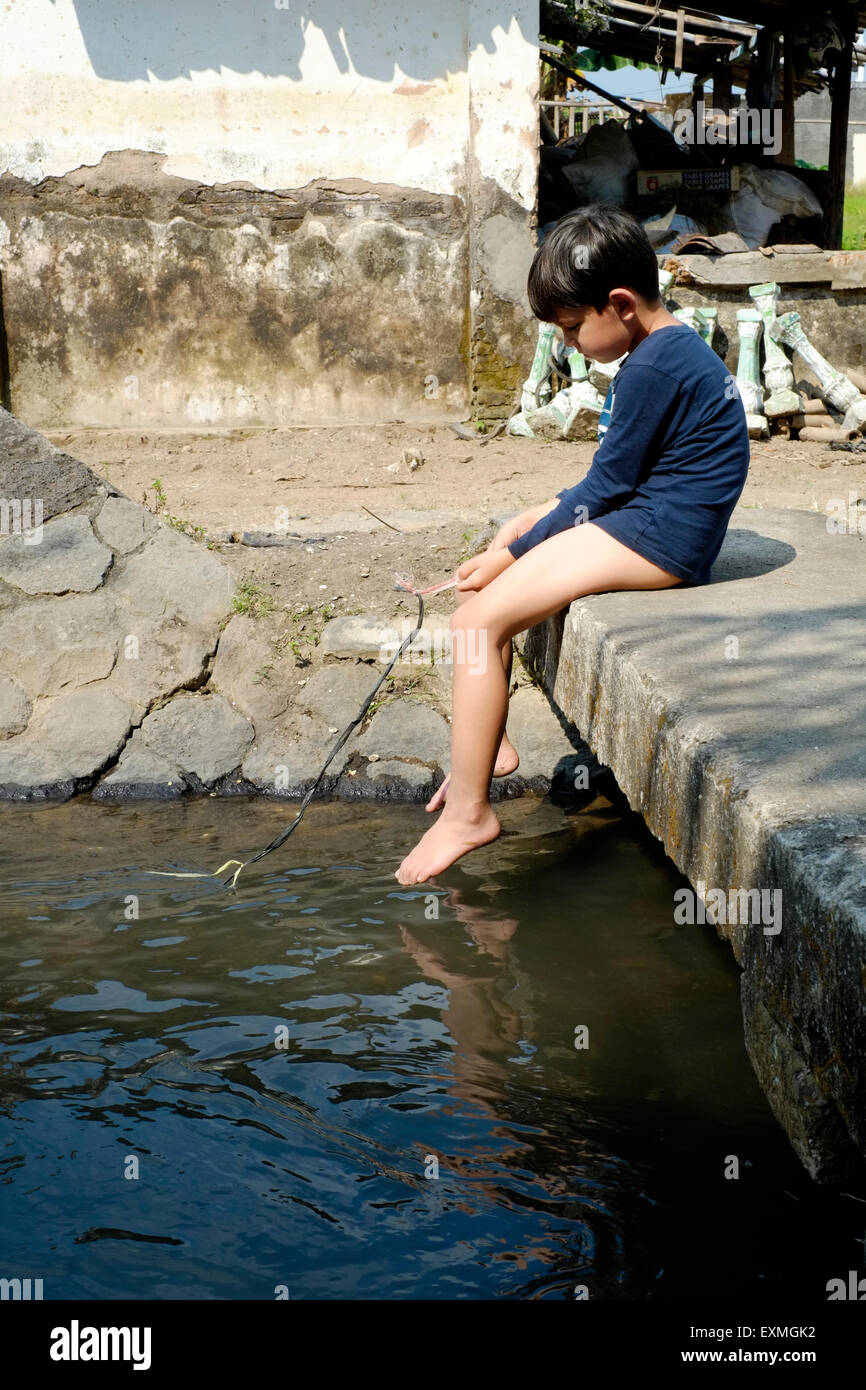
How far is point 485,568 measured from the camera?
3188mm

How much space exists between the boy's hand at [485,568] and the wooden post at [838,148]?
7.54 meters

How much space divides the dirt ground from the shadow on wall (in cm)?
213

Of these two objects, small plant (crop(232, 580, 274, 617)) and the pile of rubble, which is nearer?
small plant (crop(232, 580, 274, 617))

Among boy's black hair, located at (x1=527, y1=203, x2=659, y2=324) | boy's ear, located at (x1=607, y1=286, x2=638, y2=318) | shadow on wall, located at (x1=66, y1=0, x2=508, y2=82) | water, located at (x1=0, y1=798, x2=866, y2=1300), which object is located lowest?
water, located at (x1=0, y1=798, x2=866, y2=1300)

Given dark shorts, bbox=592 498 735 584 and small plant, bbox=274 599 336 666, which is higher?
dark shorts, bbox=592 498 735 584

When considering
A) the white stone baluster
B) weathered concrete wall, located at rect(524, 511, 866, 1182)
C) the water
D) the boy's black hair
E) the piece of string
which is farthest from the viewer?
the white stone baluster

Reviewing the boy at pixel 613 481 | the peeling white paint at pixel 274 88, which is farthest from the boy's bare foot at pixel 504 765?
the peeling white paint at pixel 274 88

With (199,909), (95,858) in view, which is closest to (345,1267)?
(199,909)

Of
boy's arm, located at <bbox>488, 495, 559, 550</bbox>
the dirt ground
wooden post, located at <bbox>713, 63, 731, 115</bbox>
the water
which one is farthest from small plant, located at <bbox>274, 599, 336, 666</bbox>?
wooden post, located at <bbox>713, 63, 731, 115</bbox>

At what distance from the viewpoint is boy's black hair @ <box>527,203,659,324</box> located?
2768 millimetres

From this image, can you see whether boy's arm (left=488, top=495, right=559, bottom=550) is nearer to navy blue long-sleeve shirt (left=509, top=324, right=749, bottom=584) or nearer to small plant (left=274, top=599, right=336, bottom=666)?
navy blue long-sleeve shirt (left=509, top=324, right=749, bottom=584)

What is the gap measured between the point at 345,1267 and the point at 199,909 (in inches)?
57.9

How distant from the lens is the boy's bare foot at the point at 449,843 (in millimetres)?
2898

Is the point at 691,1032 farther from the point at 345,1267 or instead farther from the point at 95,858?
the point at 95,858
